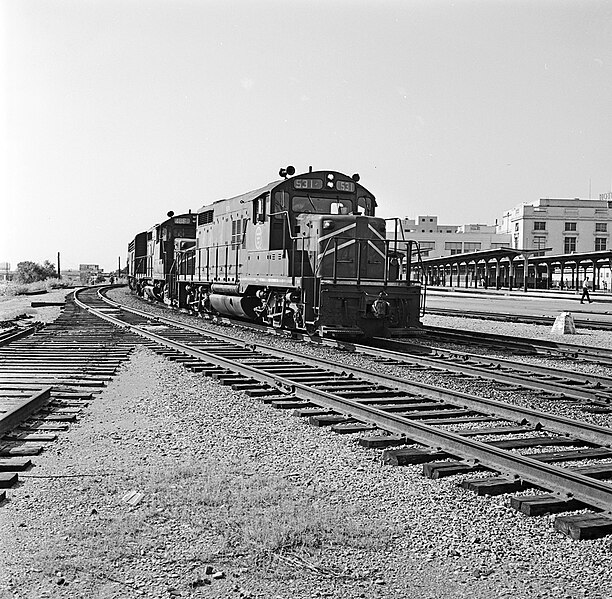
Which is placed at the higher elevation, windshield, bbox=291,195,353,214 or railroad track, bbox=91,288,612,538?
windshield, bbox=291,195,353,214

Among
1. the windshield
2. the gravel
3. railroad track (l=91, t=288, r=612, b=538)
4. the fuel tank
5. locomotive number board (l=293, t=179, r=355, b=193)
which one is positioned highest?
locomotive number board (l=293, t=179, r=355, b=193)

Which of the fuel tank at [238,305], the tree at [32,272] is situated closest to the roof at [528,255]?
the fuel tank at [238,305]

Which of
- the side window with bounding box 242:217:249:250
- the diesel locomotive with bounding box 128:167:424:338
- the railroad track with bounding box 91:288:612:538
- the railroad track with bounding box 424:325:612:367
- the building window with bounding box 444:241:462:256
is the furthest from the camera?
the building window with bounding box 444:241:462:256

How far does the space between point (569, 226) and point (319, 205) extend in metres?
75.9

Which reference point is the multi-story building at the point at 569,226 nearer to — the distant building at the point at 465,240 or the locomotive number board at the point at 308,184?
the distant building at the point at 465,240

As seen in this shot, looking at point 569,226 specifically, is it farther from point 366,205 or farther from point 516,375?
point 516,375

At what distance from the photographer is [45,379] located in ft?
30.6

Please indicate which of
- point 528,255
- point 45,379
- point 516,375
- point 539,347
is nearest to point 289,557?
point 45,379

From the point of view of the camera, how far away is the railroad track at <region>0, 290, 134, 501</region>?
6008mm

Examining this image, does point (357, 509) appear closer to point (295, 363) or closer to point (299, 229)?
point (295, 363)

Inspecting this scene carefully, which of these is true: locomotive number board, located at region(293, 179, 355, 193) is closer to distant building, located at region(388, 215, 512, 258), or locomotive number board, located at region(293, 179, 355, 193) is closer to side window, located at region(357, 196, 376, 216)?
side window, located at region(357, 196, 376, 216)

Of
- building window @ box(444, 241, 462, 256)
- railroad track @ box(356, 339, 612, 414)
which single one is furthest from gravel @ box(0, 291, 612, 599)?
building window @ box(444, 241, 462, 256)

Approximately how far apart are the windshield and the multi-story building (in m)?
73.1

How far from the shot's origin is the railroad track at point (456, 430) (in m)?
4.50
